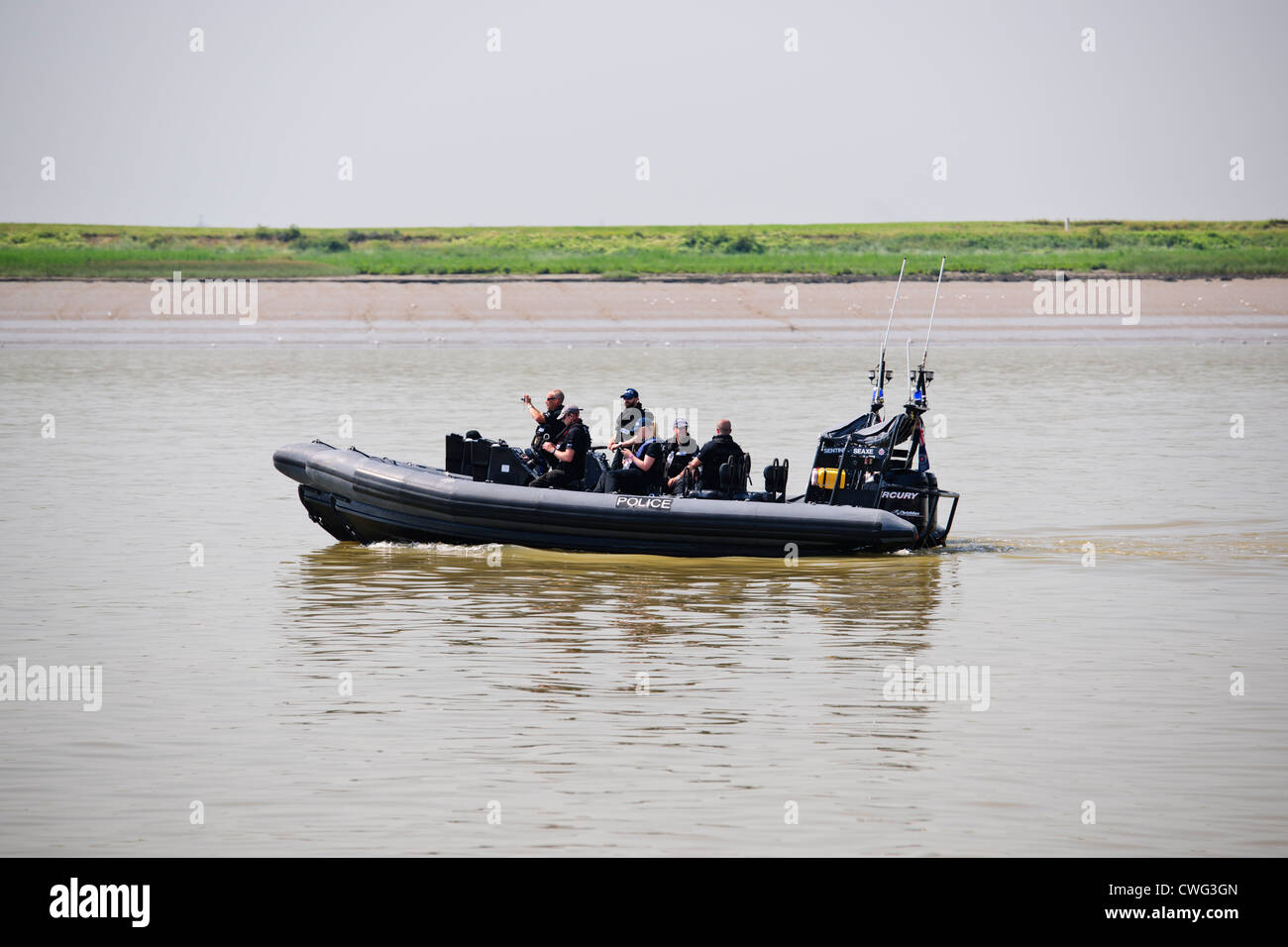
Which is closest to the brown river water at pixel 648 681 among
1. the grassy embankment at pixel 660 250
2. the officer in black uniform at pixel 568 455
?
the officer in black uniform at pixel 568 455

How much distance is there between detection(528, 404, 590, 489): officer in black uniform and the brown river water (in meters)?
0.58

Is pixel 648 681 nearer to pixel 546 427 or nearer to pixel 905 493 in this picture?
pixel 905 493

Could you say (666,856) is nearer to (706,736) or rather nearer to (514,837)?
(514,837)

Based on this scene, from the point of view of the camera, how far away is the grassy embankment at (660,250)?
159 feet

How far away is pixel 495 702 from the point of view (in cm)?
832

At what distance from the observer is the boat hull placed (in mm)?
12445

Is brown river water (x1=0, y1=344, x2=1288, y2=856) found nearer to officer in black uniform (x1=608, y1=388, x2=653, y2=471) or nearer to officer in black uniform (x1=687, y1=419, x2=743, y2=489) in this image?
officer in black uniform (x1=687, y1=419, x2=743, y2=489)

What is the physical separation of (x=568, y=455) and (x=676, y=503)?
1.04m

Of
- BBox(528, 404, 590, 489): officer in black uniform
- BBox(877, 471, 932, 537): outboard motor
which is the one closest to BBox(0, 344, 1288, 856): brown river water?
BBox(877, 471, 932, 537): outboard motor

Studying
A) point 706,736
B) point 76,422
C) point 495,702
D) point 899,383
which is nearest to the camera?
Answer: point 706,736

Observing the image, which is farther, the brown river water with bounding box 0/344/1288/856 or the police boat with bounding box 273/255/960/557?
the police boat with bounding box 273/255/960/557

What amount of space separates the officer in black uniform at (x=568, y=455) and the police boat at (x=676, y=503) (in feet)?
0.31
